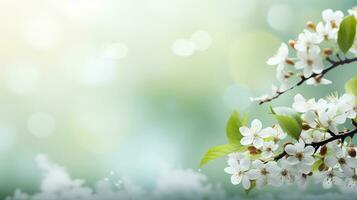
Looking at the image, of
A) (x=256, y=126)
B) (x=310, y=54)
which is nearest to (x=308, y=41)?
(x=310, y=54)

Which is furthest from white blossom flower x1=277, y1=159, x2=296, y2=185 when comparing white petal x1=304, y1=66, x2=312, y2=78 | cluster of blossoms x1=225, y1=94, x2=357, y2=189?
white petal x1=304, y1=66, x2=312, y2=78

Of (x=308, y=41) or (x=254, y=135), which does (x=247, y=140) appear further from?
(x=308, y=41)

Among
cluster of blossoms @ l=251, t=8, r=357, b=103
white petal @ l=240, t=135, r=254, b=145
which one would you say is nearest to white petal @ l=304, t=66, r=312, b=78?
cluster of blossoms @ l=251, t=8, r=357, b=103

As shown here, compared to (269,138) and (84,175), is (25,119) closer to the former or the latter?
(84,175)

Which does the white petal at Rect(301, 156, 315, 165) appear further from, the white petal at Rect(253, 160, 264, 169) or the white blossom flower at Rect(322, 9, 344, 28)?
the white blossom flower at Rect(322, 9, 344, 28)

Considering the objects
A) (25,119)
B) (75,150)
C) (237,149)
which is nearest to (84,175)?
(75,150)

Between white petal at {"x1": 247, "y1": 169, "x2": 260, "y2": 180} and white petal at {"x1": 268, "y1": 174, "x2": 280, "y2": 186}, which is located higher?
white petal at {"x1": 247, "y1": 169, "x2": 260, "y2": 180}

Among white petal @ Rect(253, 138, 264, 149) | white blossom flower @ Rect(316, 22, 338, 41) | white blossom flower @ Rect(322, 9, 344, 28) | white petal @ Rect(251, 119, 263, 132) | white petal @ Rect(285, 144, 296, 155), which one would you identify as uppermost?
white blossom flower @ Rect(322, 9, 344, 28)
